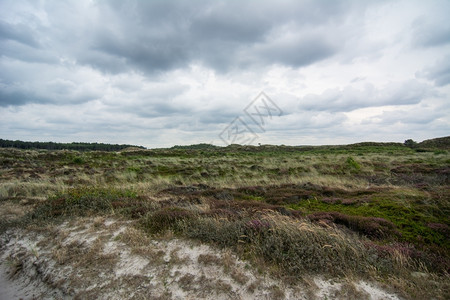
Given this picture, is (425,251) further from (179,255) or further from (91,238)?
(91,238)

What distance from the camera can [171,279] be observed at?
3.65 metres

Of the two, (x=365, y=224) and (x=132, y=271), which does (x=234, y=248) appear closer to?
(x=132, y=271)

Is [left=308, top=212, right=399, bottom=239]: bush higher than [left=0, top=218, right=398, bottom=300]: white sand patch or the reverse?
higher

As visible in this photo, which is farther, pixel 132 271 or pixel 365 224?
pixel 365 224

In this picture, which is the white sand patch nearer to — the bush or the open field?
the open field

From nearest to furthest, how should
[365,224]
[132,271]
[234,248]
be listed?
[132,271], [234,248], [365,224]

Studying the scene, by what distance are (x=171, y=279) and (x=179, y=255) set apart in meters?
0.58

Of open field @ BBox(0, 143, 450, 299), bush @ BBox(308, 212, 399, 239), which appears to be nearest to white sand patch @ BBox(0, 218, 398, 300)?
open field @ BBox(0, 143, 450, 299)

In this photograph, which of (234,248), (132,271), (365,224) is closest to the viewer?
(132,271)

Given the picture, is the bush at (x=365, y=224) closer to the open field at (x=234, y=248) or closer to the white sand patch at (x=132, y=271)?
the open field at (x=234, y=248)

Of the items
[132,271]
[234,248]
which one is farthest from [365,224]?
[132,271]

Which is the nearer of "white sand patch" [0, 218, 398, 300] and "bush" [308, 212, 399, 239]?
"white sand patch" [0, 218, 398, 300]

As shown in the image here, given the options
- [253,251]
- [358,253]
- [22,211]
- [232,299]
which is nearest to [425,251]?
[358,253]

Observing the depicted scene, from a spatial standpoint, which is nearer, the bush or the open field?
the open field
